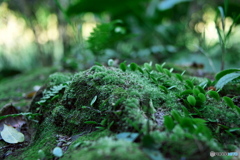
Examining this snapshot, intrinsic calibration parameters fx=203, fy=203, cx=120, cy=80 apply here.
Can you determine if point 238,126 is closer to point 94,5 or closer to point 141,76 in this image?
point 141,76

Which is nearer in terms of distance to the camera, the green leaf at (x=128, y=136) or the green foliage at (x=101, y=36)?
the green leaf at (x=128, y=136)

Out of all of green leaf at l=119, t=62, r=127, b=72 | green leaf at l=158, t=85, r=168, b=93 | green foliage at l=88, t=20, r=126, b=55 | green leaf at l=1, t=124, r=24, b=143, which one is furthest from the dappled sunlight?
green leaf at l=158, t=85, r=168, b=93

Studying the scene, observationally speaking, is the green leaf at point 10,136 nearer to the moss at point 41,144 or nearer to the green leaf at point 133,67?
the moss at point 41,144

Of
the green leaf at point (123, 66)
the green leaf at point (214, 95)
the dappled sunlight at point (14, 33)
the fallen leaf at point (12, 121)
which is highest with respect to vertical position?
the dappled sunlight at point (14, 33)

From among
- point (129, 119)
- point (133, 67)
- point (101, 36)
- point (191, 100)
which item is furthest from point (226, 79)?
point (101, 36)

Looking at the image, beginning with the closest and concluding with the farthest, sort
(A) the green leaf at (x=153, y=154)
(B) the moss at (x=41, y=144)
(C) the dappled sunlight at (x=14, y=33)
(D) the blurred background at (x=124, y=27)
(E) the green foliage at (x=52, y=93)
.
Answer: (A) the green leaf at (x=153, y=154) → (B) the moss at (x=41, y=144) → (E) the green foliage at (x=52, y=93) → (D) the blurred background at (x=124, y=27) → (C) the dappled sunlight at (x=14, y=33)

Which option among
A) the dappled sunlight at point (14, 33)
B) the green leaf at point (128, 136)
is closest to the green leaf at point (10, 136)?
the green leaf at point (128, 136)

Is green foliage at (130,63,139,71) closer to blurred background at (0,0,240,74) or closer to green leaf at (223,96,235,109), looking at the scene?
green leaf at (223,96,235,109)

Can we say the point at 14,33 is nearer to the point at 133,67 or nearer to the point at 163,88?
the point at 133,67

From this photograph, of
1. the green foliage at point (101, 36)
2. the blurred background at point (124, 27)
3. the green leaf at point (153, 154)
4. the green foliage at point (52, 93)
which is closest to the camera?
the green leaf at point (153, 154)
